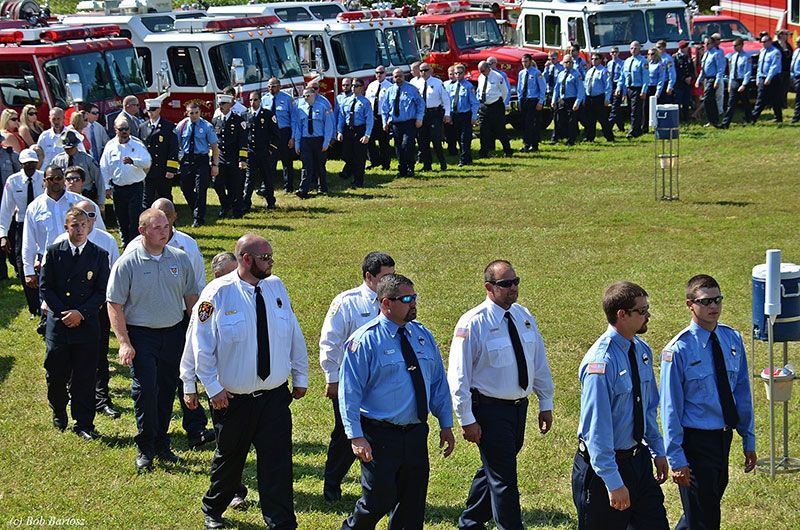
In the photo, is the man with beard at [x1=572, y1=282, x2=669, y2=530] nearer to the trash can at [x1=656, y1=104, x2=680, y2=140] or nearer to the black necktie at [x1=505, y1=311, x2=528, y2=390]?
the black necktie at [x1=505, y1=311, x2=528, y2=390]

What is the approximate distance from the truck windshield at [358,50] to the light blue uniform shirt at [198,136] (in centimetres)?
732

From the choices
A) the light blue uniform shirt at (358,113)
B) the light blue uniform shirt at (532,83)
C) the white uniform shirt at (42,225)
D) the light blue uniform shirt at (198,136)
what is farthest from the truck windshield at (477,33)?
the white uniform shirt at (42,225)

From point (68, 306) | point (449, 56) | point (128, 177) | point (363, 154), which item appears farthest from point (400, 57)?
point (68, 306)

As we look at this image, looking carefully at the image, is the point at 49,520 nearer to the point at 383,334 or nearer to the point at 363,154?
the point at 383,334

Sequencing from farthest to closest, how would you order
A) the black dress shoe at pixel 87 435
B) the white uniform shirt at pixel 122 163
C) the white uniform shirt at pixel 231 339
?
the white uniform shirt at pixel 122 163
the black dress shoe at pixel 87 435
the white uniform shirt at pixel 231 339

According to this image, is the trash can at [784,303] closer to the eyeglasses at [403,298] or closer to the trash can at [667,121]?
the eyeglasses at [403,298]

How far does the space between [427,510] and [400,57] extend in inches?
720

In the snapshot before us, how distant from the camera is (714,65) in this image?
23688 millimetres

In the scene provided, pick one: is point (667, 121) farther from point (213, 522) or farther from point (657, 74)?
point (213, 522)

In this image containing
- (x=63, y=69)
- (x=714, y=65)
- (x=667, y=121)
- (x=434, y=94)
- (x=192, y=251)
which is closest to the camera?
(x=192, y=251)

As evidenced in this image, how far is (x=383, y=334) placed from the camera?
5.91 metres

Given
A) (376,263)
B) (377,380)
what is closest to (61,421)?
(376,263)

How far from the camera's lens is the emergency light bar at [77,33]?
59.2ft

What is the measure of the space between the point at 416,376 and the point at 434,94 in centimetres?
1507
